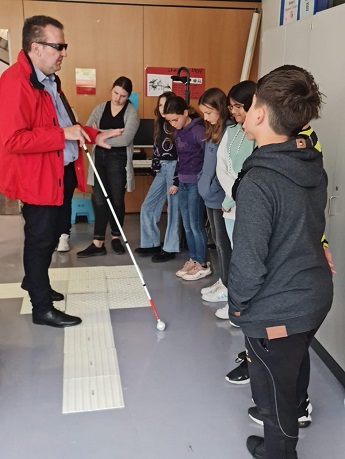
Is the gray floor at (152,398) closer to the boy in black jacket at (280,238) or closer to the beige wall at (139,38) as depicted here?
the boy in black jacket at (280,238)

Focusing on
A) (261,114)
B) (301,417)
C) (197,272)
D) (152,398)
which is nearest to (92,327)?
(152,398)

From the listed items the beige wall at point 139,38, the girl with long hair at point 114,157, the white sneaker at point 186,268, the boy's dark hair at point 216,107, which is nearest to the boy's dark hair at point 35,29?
the boy's dark hair at point 216,107

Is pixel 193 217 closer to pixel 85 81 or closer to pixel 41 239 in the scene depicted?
pixel 41 239

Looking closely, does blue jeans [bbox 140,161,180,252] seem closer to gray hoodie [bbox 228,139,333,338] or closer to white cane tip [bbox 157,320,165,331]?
white cane tip [bbox 157,320,165,331]

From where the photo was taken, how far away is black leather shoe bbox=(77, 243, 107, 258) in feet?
14.4

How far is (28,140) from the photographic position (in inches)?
99.7

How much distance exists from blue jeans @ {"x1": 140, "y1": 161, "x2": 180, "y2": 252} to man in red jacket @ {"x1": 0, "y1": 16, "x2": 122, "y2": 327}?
1.27m

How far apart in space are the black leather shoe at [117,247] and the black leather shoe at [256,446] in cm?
266

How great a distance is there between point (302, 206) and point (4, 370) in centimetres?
193

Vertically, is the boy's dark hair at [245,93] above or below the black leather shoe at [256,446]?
above

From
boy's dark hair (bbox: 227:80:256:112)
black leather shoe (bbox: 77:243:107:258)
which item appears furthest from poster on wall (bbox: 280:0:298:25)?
black leather shoe (bbox: 77:243:107:258)

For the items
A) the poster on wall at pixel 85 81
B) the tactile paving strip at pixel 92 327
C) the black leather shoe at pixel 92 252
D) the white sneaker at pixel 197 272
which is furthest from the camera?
the poster on wall at pixel 85 81

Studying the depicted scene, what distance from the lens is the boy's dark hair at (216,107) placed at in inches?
116

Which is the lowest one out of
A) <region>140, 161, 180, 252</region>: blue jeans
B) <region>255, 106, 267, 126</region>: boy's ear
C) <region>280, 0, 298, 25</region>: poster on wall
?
<region>140, 161, 180, 252</region>: blue jeans
